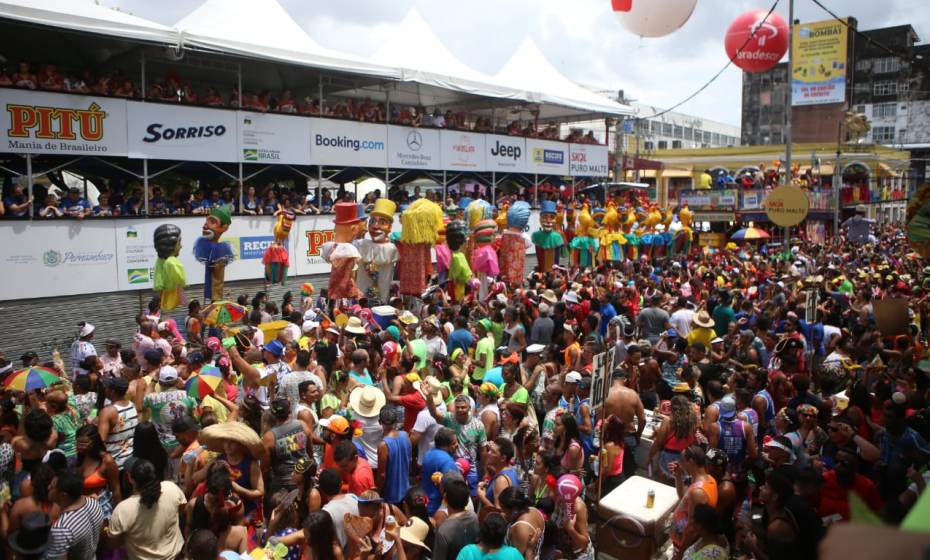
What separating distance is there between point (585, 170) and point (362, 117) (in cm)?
962

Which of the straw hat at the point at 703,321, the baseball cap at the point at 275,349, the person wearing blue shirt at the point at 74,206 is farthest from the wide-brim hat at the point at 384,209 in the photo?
the person wearing blue shirt at the point at 74,206

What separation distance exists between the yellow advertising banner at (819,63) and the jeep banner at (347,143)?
142ft

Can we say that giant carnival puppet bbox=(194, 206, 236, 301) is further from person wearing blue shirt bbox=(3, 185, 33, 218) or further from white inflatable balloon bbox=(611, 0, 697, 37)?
white inflatable balloon bbox=(611, 0, 697, 37)

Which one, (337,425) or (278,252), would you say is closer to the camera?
(337,425)

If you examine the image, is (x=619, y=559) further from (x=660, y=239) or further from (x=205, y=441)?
(x=660, y=239)

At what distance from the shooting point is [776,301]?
10.3 m

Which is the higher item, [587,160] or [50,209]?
[587,160]

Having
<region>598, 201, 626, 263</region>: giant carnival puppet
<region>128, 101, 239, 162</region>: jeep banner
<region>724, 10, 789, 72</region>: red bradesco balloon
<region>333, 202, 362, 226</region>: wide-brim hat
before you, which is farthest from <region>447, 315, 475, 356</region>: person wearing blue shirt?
<region>598, 201, 626, 263</region>: giant carnival puppet

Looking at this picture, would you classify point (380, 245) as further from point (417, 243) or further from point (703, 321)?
point (703, 321)

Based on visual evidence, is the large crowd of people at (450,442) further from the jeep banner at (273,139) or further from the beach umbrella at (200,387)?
the jeep banner at (273,139)

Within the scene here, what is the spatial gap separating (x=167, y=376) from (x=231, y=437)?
54.4 inches

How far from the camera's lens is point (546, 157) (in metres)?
22.8

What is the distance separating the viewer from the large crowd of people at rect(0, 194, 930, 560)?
394 cm

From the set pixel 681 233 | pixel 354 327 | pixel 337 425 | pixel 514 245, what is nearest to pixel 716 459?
pixel 337 425
